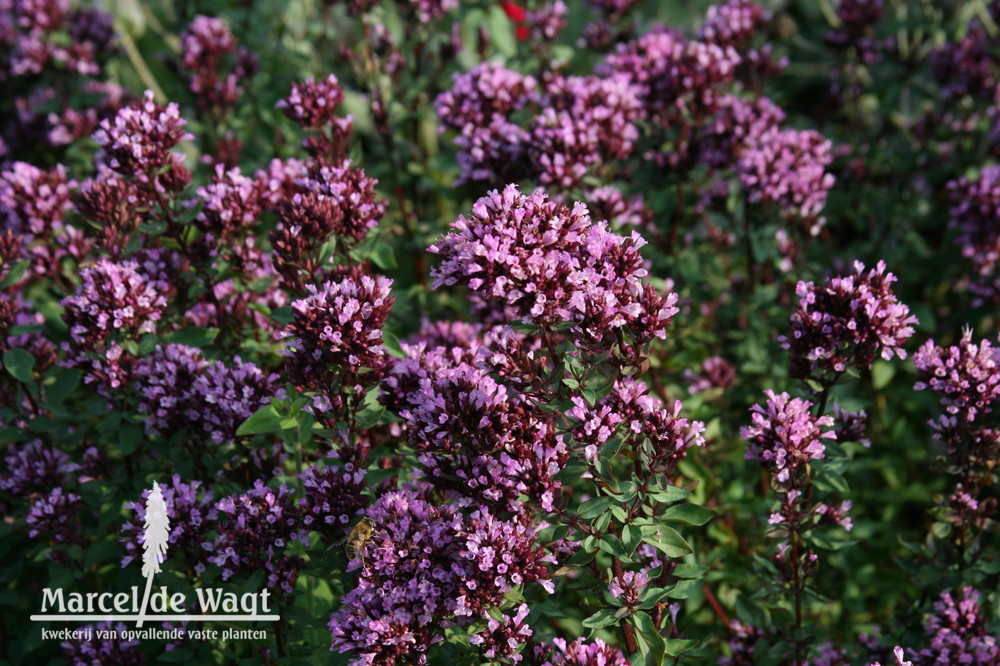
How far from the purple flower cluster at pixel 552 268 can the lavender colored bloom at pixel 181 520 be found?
1341mm

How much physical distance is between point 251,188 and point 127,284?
0.71 meters

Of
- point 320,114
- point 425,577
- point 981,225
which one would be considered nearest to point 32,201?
point 320,114

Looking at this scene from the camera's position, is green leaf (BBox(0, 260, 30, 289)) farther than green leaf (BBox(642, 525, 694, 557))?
Yes

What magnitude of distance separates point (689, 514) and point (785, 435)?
47cm

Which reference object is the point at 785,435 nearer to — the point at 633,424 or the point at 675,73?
the point at 633,424

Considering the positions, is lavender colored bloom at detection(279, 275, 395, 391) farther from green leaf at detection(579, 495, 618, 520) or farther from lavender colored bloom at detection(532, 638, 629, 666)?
lavender colored bloom at detection(532, 638, 629, 666)

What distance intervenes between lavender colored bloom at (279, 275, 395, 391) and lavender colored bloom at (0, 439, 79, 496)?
1455 millimetres

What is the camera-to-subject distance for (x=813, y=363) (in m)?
3.53

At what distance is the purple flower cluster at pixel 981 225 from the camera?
197 inches

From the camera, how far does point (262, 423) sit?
338 centimetres

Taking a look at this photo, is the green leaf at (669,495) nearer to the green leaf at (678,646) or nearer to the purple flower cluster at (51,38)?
the green leaf at (678,646)

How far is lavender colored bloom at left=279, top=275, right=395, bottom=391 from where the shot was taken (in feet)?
10.3

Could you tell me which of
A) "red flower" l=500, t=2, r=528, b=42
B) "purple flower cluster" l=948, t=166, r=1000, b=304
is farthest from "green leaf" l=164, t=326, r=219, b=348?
"purple flower cluster" l=948, t=166, r=1000, b=304

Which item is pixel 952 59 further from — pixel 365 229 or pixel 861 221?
pixel 365 229
